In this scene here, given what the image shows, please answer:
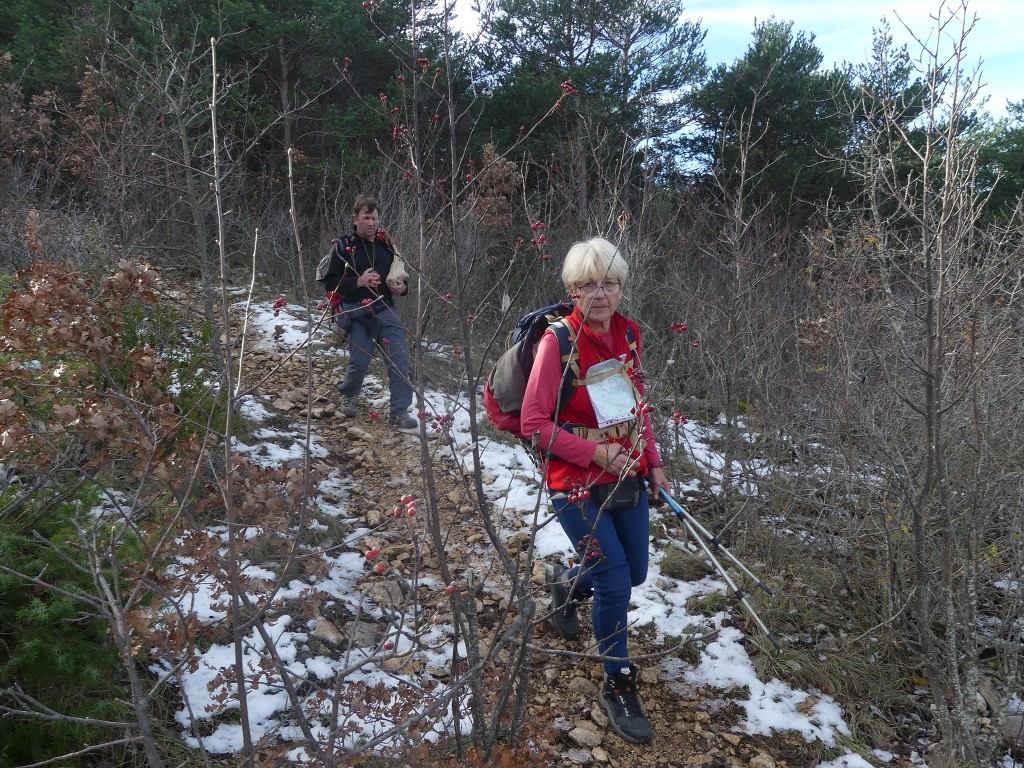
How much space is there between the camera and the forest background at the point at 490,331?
185 centimetres

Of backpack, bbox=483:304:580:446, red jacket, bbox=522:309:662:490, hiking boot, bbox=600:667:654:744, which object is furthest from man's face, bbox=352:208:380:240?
hiking boot, bbox=600:667:654:744

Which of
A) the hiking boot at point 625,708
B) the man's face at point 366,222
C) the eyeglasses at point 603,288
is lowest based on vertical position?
the hiking boot at point 625,708

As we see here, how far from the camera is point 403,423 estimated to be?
208 inches

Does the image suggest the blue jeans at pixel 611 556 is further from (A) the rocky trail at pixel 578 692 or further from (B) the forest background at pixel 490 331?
(B) the forest background at pixel 490 331

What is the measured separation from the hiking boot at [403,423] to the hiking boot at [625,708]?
3.00 m

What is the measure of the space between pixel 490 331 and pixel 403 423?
3.67 meters

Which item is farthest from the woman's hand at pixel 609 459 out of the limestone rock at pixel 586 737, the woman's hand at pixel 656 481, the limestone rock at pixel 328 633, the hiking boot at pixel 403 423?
the hiking boot at pixel 403 423

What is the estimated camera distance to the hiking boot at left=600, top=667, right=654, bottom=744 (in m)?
2.53

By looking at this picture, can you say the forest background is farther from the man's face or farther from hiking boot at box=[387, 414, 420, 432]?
hiking boot at box=[387, 414, 420, 432]

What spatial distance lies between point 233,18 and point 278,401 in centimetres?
649

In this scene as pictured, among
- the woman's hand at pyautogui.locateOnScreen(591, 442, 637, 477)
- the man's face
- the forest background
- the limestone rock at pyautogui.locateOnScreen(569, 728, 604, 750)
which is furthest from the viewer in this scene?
the man's face

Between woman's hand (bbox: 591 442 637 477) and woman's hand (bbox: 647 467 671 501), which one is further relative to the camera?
woman's hand (bbox: 647 467 671 501)

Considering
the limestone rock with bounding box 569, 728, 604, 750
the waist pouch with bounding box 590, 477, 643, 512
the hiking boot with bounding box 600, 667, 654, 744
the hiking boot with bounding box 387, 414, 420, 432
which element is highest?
the waist pouch with bounding box 590, 477, 643, 512

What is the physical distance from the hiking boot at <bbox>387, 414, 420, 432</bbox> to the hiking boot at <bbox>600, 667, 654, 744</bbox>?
2996 mm
